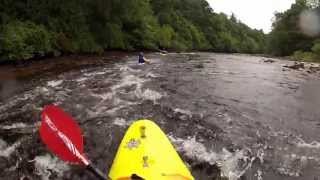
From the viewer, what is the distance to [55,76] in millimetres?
16203

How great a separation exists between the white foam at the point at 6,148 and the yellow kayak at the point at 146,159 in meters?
2.36

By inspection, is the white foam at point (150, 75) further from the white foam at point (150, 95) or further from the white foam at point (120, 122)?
the white foam at point (120, 122)

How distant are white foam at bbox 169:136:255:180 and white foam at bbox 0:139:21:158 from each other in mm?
3122

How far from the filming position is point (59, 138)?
5.34 meters

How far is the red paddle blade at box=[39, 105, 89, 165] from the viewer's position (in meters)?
5.30

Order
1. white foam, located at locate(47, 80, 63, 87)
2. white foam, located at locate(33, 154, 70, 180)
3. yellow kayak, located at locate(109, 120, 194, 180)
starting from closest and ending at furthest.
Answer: yellow kayak, located at locate(109, 120, 194, 180), white foam, located at locate(33, 154, 70, 180), white foam, located at locate(47, 80, 63, 87)

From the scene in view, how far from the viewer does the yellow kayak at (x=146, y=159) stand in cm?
520

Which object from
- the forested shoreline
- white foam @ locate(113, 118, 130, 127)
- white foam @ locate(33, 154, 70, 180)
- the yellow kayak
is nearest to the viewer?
the yellow kayak

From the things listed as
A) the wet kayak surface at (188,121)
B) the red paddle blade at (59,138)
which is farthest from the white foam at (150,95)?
the red paddle blade at (59,138)

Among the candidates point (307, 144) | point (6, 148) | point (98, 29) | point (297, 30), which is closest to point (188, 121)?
point (307, 144)

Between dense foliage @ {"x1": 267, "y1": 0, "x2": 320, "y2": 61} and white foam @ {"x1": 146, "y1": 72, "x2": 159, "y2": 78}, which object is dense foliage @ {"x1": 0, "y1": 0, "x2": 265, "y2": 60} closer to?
white foam @ {"x1": 146, "y1": 72, "x2": 159, "y2": 78}

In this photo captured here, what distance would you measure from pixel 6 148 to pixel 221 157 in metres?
4.09

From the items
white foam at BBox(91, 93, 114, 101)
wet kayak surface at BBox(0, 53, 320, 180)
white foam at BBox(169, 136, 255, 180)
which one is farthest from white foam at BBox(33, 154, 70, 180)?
white foam at BBox(91, 93, 114, 101)

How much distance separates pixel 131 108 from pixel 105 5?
20.9 metres
